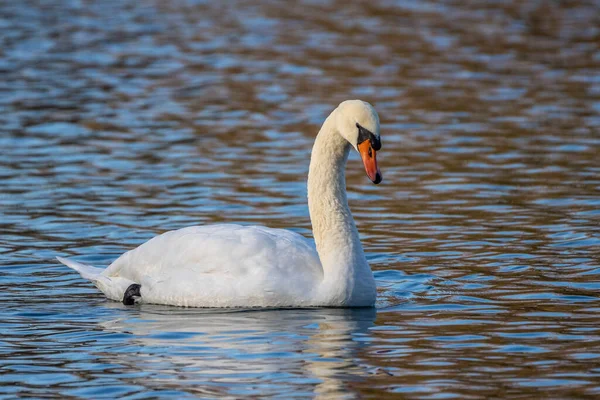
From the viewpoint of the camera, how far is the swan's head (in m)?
10.7

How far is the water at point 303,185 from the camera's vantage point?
9203mm

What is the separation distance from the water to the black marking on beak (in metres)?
1.38

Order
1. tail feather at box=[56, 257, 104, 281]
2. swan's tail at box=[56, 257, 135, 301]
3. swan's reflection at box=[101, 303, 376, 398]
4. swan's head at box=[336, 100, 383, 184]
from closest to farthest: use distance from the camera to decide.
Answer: swan's reflection at box=[101, 303, 376, 398] < swan's head at box=[336, 100, 383, 184] < swan's tail at box=[56, 257, 135, 301] < tail feather at box=[56, 257, 104, 281]

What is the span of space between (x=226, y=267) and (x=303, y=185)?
5997 millimetres

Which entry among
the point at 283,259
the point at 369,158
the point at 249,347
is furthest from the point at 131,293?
the point at 369,158

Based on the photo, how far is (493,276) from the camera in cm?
1213

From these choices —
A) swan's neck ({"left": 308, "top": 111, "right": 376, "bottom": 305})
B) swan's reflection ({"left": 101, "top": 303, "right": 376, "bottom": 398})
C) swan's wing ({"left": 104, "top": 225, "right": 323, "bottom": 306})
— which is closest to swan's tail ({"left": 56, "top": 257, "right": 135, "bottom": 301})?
swan's wing ({"left": 104, "top": 225, "right": 323, "bottom": 306})

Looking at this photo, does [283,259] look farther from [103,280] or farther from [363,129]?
[103,280]

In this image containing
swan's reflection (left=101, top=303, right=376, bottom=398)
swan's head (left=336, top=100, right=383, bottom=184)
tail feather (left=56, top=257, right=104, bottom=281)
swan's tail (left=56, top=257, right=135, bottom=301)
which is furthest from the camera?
tail feather (left=56, top=257, right=104, bottom=281)

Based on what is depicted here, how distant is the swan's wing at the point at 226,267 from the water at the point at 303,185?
0.64 feet

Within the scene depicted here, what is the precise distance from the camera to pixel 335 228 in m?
11.1

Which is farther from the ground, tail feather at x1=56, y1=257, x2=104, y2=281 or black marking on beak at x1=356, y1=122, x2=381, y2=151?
black marking on beak at x1=356, y1=122, x2=381, y2=151

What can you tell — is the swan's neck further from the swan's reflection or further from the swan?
the swan's reflection

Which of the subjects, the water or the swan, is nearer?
the water
